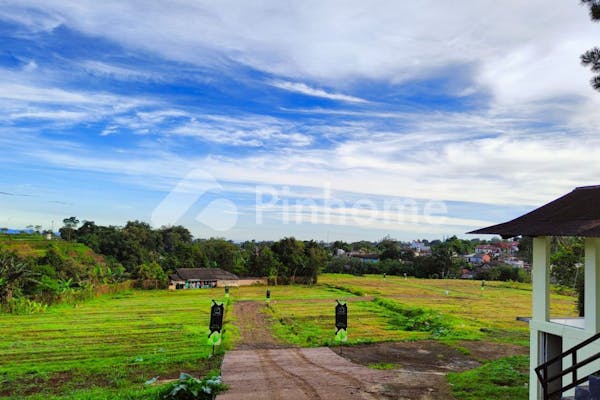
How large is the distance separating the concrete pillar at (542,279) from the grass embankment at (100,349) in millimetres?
8905

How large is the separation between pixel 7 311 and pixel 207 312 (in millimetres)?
13579

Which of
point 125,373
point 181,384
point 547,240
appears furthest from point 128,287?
point 547,240

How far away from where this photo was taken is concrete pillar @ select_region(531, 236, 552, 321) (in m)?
9.34

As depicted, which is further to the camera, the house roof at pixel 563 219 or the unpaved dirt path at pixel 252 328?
the unpaved dirt path at pixel 252 328

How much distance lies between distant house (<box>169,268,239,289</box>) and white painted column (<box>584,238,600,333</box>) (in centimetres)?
4470

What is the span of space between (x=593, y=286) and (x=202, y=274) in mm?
47593

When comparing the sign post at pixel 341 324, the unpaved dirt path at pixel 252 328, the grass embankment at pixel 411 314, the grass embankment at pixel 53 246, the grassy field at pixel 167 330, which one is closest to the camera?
the grassy field at pixel 167 330

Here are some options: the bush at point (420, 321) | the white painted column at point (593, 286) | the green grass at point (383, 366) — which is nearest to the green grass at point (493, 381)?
the green grass at point (383, 366)

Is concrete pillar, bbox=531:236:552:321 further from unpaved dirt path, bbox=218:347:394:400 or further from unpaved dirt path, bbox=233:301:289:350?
unpaved dirt path, bbox=233:301:289:350

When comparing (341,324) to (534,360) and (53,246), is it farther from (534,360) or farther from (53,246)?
(53,246)

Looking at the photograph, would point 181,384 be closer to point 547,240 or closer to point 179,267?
point 547,240

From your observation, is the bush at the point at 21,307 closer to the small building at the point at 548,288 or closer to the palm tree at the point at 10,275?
the palm tree at the point at 10,275

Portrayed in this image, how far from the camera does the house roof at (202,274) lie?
168 ft

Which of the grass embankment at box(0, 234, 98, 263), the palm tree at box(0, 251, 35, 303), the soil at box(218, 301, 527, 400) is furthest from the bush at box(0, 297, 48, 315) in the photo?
the soil at box(218, 301, 527, 400)
